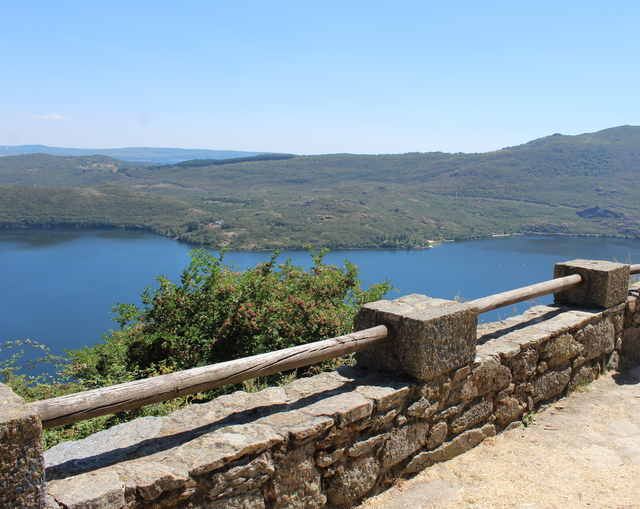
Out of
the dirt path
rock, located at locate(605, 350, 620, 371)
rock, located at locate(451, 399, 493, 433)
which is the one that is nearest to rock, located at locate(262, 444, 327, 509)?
the dirt path

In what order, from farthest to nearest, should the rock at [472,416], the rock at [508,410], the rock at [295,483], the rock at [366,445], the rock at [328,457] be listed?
the rock at [508,410] → the rock at [472,416] → the rock at [366,445] → the rock at [328,457] → the rock at [295,483]

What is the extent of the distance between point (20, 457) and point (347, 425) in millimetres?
1415

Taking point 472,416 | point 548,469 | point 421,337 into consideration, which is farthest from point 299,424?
point 548,469

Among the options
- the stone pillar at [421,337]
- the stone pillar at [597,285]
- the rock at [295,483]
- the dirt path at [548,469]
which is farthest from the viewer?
the stone pillar at [597,285]

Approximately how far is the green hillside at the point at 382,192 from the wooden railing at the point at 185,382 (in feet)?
188

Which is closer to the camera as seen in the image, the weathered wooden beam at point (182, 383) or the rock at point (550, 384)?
the weathered wooden beam at point (182, 383)

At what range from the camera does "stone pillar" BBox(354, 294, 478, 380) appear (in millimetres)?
2564

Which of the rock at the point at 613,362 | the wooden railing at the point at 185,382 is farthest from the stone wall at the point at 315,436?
the rock at the point at 613,362

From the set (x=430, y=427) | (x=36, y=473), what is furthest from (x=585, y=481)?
(x=36, y=473)

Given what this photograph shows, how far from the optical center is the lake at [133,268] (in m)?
37.1

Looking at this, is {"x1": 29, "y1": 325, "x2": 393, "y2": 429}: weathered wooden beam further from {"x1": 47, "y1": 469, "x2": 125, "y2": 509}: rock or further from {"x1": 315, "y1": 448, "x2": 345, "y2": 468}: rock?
{"x1": 315, "y1": 448, "x2": 345, "y2": 468}: rock

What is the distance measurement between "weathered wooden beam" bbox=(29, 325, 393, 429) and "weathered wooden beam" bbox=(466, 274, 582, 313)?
3.20ft

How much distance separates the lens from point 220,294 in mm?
4684

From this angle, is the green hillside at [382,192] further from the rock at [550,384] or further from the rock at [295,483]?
the rock at [295,483]
